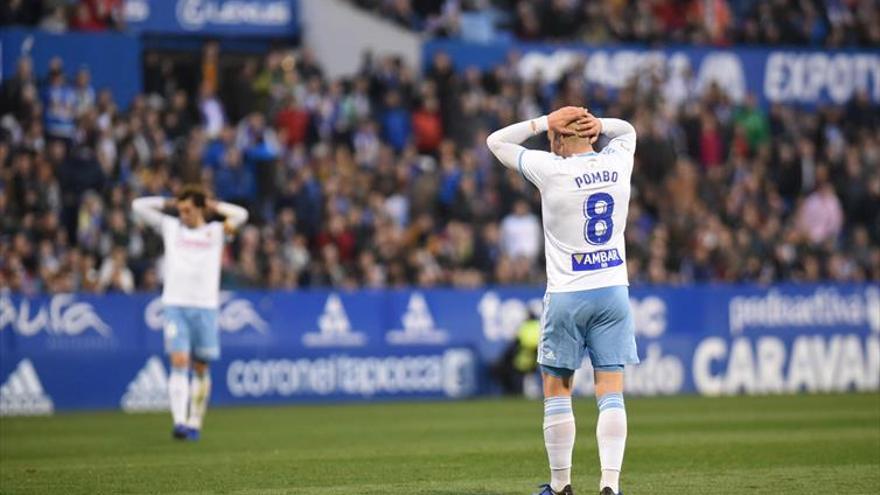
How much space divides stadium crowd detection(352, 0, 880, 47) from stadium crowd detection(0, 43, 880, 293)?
1776 millimetres

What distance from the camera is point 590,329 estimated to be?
11125mm

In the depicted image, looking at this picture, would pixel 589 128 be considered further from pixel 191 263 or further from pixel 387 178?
pixel 387 178

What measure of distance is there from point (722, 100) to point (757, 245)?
4.50 m

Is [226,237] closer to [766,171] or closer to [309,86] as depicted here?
[309,86]

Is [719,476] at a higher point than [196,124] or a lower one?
lower

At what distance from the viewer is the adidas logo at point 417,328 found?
86.9 feet

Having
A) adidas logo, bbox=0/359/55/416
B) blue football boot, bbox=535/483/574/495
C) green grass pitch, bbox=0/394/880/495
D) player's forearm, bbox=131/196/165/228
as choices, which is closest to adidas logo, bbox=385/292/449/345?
green grass pitch, bbox=0/394/880/495

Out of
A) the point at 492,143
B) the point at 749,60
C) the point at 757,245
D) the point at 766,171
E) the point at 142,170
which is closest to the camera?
the point at 492,143

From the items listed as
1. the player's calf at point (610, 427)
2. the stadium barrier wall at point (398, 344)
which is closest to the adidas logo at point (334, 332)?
the stadium barrier wall at point (398, 344)

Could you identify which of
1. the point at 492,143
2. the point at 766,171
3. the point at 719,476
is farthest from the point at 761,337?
the point at 492,143

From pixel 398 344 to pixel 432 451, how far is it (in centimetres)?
1042

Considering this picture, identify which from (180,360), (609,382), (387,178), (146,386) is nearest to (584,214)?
(609,382)

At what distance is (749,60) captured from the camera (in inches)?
1451

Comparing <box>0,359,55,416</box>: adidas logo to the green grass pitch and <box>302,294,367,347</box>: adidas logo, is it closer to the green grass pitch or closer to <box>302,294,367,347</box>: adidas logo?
the green grass pitch
